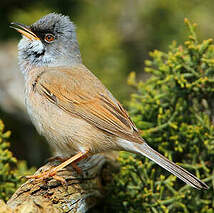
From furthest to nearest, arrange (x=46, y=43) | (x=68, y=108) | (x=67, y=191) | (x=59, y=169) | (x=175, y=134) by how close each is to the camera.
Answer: (x=46, y=43) < (x=175, y=134) < (x=68, y=108) < (x=59, y=169) < (x=67, y=191)

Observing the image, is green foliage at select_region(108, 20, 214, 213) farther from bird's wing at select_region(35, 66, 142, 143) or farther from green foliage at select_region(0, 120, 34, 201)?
green foliage at select_region(0, 120, 34, 201)

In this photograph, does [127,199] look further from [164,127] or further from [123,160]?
[164,127]

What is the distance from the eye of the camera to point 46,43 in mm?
4715

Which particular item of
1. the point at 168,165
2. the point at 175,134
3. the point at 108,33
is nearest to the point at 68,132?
the point at 168,165

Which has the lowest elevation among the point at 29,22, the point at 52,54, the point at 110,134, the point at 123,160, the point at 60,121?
the point at 123,160

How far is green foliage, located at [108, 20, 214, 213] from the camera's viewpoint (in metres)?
4.10

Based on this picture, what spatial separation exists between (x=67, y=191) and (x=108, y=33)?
3.45 meters

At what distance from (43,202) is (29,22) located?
370cm

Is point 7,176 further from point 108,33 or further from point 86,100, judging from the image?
point 108,33

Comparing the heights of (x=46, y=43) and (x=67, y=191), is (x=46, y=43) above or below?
above

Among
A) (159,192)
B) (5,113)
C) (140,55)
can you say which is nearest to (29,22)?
(5,113)

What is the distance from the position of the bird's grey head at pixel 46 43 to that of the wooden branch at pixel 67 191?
1.23 m

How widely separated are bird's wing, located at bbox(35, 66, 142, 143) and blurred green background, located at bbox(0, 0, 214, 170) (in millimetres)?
1687

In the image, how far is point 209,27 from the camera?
6.66m
